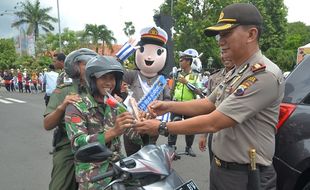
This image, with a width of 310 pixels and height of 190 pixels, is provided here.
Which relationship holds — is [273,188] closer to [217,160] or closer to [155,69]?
[217,160]

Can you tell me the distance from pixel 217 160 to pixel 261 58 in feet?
2.27

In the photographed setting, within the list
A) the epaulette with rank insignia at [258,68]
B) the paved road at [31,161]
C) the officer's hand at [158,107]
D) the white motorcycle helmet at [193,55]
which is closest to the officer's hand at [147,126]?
the officer's hand at [158,107]

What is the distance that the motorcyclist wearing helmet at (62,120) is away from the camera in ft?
8.94

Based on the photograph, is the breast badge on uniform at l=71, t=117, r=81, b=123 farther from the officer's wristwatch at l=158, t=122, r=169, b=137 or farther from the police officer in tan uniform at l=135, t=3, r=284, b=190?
the officer's wristwatch at l=158, t=122, r=169, b=137

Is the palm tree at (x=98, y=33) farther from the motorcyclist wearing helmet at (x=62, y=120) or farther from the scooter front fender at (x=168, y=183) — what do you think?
the scooter front fender at (x=168, y=183)

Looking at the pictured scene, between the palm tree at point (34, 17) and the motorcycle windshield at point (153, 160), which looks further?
the palm tree at point (34, 17)

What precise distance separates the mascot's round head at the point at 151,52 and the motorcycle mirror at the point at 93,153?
3148mm

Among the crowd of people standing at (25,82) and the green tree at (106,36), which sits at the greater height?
the green tree at (106,36)

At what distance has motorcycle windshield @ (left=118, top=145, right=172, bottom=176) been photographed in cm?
200

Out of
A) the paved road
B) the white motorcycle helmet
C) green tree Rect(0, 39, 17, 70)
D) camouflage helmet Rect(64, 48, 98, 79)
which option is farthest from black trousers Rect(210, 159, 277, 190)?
green tree Rect(0, 39, 17, 70)

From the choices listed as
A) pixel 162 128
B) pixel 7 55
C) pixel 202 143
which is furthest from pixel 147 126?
pixel 7 55

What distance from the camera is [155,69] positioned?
199 inches

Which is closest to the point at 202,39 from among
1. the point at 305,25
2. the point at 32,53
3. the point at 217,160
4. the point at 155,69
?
the point at 32,53

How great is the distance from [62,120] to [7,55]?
194 ft
